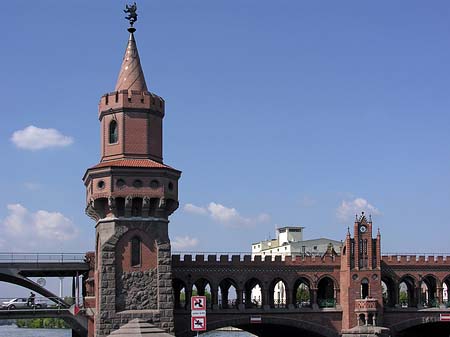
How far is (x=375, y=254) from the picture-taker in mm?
66812

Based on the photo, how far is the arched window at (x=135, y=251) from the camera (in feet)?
181

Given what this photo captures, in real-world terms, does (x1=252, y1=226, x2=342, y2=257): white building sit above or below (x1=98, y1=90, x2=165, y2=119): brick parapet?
below

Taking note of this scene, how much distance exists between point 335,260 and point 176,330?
15173 mm

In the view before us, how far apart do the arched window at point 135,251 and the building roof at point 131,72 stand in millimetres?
10791

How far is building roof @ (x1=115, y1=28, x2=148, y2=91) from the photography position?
192ft

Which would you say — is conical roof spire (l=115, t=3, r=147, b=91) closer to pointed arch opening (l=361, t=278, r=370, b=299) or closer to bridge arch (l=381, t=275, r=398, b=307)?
pointed arch opening (l=361, t=278, r=370, b=299)

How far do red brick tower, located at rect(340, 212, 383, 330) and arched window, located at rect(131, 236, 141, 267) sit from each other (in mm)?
18661

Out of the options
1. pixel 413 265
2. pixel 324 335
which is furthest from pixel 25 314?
pixel 413 265

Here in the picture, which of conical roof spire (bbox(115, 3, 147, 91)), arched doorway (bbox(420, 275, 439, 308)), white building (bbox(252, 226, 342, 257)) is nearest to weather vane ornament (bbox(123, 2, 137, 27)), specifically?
conical roof spire (bbox(115, 3, 147, 91))

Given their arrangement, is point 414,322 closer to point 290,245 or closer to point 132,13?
point 132,13

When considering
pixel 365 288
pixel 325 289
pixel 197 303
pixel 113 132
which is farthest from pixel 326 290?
pixel 197 303

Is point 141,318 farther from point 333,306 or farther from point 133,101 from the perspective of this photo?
point 333,306

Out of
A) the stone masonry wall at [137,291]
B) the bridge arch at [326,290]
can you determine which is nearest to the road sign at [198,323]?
the stone masonry wall at [137,291]

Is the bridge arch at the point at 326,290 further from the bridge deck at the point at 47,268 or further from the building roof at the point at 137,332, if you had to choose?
the building roof at the point at 137,332
